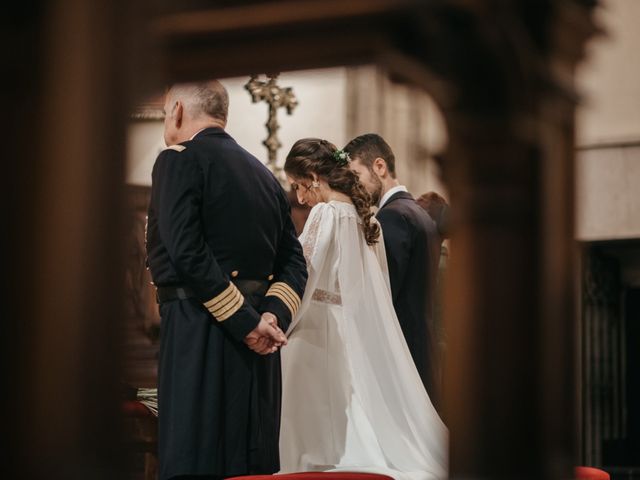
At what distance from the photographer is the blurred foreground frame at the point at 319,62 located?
2902 millimetres

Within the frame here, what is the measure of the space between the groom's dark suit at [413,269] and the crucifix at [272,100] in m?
2.22

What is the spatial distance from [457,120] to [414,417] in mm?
4401

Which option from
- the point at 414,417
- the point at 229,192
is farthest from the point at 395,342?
the point at 229,192

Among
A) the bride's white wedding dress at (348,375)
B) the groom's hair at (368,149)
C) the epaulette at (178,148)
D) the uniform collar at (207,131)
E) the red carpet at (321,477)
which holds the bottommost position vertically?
the red carpet at (321,477)

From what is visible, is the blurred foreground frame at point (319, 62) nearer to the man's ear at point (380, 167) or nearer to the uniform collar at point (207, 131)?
the uniform collar at point (207, 131)

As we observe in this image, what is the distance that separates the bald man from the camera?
536 cm

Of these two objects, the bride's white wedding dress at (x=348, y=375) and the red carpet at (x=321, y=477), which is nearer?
the red carpet at (x=321, y=477)

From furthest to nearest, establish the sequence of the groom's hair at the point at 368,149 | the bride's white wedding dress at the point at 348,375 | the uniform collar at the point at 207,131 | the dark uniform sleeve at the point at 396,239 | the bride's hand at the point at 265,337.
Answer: the groom's hair at the point at 368,149 < the dark uniform sleeve at the point at 396,239 < the bride's white wedding dress at the point at 348,375 < the uniform collar at the point at 207,131 < the bride's hand at the point at 265,337

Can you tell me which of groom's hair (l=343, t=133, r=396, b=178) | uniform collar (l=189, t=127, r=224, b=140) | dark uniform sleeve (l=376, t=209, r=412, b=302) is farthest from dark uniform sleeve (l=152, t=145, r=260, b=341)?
groom's hair (l=343, t=133, r=396, b=178)

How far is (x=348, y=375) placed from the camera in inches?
281

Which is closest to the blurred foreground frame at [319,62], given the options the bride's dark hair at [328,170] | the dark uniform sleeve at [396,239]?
the bride's dark hair at [328,170]

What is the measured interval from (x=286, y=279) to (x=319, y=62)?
9.44ft

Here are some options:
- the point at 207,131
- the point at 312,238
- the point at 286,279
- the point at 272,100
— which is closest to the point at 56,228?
the point at 207,131

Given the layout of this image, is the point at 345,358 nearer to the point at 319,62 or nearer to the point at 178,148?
the point at 178,148
